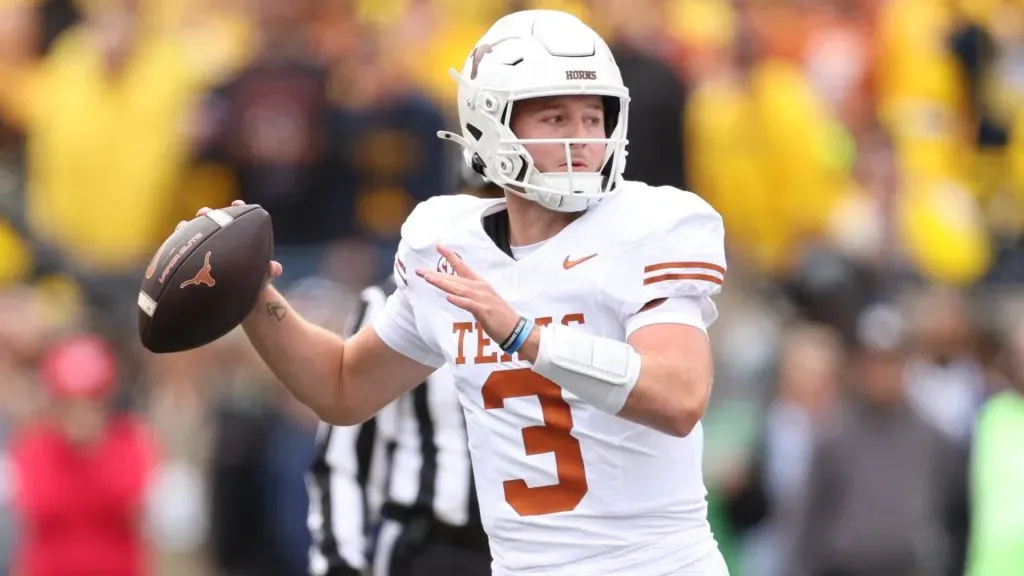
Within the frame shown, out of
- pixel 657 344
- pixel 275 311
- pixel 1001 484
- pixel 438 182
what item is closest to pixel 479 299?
pixel 657 344

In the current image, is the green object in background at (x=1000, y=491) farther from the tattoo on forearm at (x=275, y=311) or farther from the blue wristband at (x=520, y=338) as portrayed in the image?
the blue wristband at (x=520, y=338)

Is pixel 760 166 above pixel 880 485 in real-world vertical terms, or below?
above

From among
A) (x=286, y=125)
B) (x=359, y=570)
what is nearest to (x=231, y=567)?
(x=286, y=125)

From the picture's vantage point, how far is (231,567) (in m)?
8.63

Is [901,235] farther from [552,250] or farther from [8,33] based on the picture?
[552,250]

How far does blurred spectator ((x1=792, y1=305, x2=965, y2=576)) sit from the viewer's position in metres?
7.81

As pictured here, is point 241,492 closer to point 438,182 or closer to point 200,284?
point 438,182

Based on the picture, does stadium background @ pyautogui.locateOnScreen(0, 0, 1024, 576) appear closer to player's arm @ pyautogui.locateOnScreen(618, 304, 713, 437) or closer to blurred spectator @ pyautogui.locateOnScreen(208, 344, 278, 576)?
blurred spectator @ pyautogui.locateOnScreen(208, 344, 278, 576)

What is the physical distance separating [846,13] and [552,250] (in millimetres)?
7395

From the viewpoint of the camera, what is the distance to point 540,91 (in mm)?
4301

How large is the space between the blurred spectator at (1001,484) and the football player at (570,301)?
307 cm

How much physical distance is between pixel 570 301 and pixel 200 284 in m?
0.81

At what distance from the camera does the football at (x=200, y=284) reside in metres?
4.42

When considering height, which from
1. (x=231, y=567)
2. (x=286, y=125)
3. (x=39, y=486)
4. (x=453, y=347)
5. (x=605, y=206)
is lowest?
(x=231, y=567)
